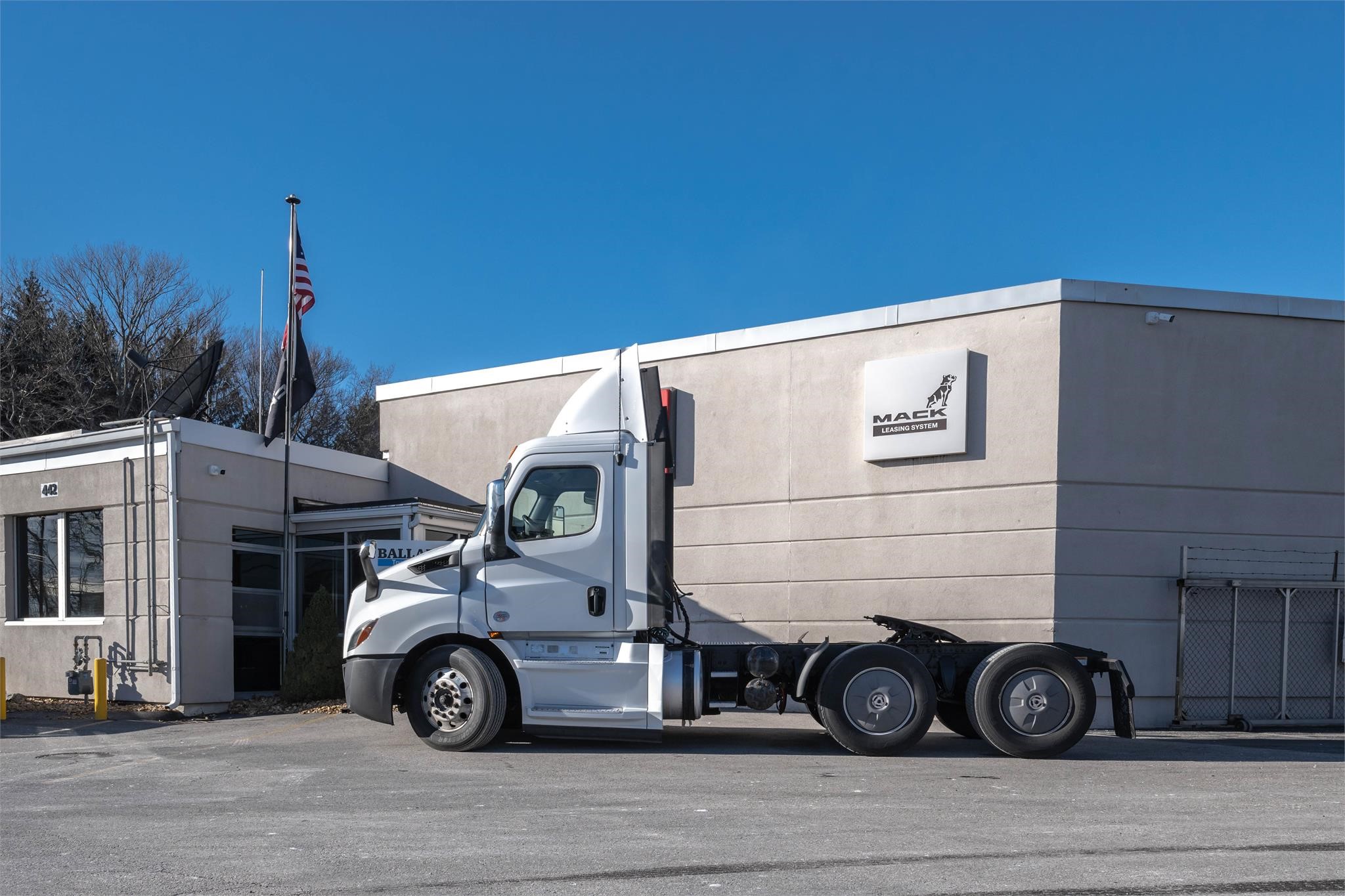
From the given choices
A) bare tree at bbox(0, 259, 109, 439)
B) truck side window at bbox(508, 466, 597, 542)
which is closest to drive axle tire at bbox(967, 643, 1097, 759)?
truck side window at bbox(508, 466, 597, 542)

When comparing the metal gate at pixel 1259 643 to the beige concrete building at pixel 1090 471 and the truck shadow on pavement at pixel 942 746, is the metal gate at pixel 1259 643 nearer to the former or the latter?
the beige concrete building at pixel 1090 471

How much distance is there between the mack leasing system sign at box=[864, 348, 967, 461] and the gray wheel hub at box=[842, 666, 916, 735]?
15.8 feet

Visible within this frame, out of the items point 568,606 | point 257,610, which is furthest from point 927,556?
point 257,610

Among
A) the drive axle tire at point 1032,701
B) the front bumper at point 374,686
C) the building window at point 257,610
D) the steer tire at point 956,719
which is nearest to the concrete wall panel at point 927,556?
the steer tire at point 956,719

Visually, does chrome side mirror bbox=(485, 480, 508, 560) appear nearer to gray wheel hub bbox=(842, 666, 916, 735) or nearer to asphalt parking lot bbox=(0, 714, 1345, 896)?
asphalt parking lot bbox=(0, 714, 1345, 896)

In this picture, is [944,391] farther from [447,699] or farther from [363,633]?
[363,633]

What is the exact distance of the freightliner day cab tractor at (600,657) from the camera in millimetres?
10148

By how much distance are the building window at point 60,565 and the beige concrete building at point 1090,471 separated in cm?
1019

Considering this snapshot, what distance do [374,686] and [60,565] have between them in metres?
8.55

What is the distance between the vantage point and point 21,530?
16781mm

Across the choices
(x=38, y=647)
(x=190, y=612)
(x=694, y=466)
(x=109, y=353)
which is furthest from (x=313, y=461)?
(x=109, y=353)

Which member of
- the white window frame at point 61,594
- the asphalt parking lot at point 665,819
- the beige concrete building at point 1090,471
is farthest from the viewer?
the white window frame at point 61,594

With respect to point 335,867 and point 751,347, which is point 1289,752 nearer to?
point 751,347

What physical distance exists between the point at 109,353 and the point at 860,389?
25797mm
